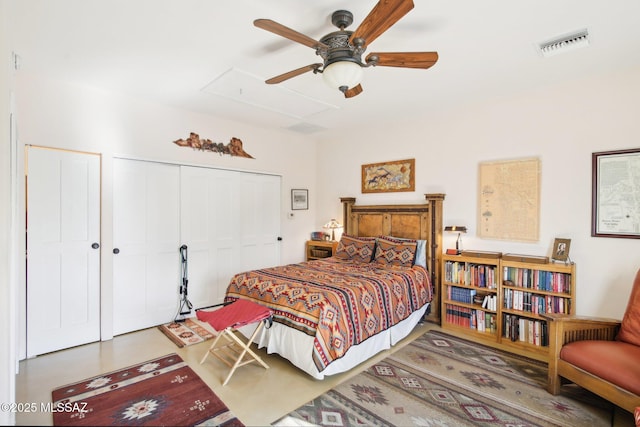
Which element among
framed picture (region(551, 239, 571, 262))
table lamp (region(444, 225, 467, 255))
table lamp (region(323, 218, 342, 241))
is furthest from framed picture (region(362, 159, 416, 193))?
framed picture (region(551, 239, 571, 262))

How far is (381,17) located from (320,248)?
3.81m

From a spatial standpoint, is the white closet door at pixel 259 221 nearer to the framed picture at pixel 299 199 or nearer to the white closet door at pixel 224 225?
the white closet door at pixel 224 225

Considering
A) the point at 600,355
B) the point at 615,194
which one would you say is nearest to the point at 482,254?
the point at 615,194

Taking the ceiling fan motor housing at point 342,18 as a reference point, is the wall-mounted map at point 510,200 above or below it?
below

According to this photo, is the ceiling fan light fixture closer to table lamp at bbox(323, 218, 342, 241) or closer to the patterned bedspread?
the patterned bedspread

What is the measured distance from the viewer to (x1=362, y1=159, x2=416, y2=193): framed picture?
4246 millimetres

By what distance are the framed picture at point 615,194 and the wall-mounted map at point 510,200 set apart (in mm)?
458

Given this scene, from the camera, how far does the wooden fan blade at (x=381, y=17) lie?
152 cm

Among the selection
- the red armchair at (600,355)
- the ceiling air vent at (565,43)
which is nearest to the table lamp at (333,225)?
the red armchair at (600,355)

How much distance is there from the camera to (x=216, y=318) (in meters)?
2.56

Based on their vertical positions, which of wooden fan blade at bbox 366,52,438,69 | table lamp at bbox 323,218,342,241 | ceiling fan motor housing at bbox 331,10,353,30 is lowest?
table lamp at bbox 323,218,342,241

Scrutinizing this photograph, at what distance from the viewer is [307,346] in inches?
94.4

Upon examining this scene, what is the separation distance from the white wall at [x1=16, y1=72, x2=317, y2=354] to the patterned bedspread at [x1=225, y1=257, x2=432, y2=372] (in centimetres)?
177

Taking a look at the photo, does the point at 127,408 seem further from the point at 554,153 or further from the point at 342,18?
the point at 554,153
